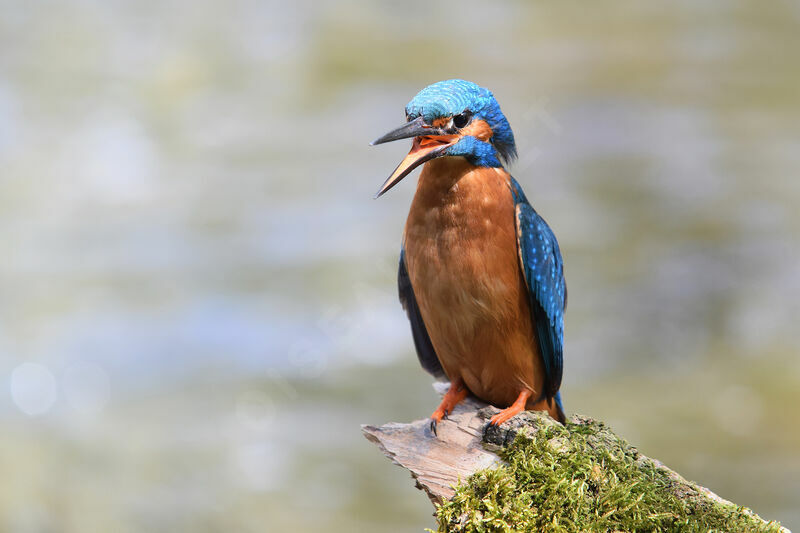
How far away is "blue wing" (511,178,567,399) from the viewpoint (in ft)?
11.3

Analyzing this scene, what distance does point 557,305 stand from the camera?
11.9 feet

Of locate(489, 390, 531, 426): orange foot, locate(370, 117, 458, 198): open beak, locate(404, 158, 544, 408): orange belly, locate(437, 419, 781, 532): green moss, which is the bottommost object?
locate(437, 419, 781, 532): green moss

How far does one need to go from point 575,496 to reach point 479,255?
1.03m

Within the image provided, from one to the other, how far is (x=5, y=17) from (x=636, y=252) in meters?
10.1

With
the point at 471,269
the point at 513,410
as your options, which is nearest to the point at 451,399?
the point at 513,410

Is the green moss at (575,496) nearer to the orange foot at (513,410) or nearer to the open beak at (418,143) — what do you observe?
the orange foot at (513,410)

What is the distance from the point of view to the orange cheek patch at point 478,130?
326cm

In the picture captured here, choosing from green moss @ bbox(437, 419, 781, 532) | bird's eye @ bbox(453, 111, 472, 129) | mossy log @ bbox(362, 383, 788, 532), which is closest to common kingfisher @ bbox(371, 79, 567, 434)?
bird's eye @ bbox(453, 111, 472, 129)

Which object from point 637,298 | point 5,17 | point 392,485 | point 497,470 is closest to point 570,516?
point 497,470

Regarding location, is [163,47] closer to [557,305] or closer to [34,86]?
[34,86]

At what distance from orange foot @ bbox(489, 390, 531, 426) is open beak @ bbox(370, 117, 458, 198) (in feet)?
3.39

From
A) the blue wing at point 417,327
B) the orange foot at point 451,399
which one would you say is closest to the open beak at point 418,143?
the blue wing at point 417,327

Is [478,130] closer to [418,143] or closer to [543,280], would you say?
[418,143]

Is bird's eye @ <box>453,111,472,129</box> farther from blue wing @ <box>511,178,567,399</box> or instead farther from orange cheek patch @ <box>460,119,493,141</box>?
blue wing @ <box>511,178,567,399</box>
